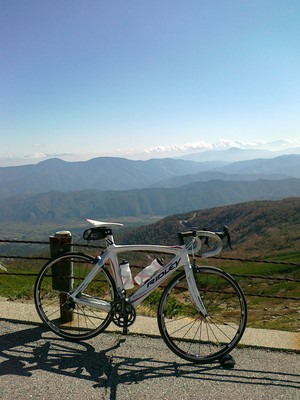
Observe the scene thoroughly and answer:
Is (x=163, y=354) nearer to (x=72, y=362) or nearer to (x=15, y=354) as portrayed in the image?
(x=72, y=362)

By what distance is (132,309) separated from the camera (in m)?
4.99

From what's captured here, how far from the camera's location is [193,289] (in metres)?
4.88

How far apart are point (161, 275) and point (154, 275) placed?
0.11 metres

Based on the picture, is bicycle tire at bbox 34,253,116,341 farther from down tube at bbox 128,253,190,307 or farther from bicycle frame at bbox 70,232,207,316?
down tube at bbox 128,253,190,307

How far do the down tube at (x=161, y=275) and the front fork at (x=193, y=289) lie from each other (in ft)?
0.26

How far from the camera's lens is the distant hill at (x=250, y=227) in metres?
113

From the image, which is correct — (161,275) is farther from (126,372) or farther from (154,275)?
(126,372)

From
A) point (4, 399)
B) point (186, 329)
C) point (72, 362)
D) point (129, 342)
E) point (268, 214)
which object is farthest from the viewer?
point (268, 214)

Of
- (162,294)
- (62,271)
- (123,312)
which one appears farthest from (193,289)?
(62,271)

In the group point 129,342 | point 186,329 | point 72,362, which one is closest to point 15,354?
point 72,362

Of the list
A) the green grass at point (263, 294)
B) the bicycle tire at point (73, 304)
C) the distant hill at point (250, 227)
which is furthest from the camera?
the distant hill at point (250, 227)

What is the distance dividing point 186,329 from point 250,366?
4.15 feet

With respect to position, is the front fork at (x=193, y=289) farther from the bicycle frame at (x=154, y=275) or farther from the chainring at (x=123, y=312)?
the chainring at (x=123, y=312)

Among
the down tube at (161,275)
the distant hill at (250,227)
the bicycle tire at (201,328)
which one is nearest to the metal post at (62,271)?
the down tube at (161,275)
